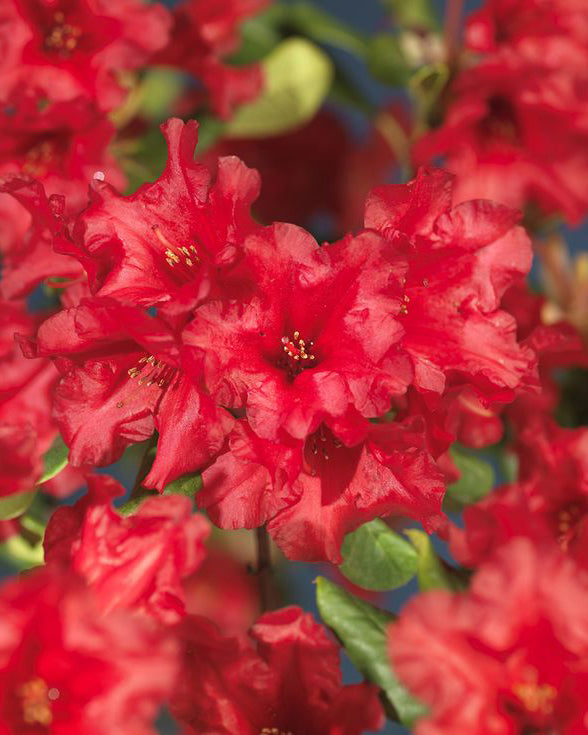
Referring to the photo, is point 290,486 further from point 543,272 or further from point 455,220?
point 543,272

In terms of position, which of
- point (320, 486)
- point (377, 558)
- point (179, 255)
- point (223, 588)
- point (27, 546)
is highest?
point (179, 255)

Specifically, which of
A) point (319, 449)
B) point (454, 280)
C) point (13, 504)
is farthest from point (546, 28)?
point (13, 504)

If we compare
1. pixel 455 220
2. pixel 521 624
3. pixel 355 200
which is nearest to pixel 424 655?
pixel 521 624

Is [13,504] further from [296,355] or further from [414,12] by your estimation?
[414,12]

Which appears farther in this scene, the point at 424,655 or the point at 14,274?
the point at 14,274

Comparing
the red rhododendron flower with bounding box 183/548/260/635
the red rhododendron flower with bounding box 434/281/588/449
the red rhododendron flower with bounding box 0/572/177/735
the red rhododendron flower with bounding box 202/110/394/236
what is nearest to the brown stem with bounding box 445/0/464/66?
the red rhododendron flower with bounding box 202/110/394/236

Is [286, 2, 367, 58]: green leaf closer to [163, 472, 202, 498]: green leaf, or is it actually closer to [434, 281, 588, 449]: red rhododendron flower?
[434, 281, 588, 449]: red rhododendron flower
